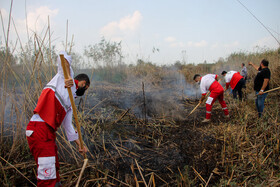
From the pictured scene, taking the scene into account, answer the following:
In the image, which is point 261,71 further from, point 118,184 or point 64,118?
point 64,118

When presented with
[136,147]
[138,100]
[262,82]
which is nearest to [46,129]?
[136,147]

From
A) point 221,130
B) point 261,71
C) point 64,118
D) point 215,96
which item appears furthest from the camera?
point 215,96

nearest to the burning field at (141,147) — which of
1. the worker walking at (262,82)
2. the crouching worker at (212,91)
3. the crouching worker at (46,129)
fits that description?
the crouching worker at (212,91)

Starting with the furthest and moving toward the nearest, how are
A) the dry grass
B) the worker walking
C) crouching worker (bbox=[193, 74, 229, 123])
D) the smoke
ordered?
the smoke
crouching worker (bbox=[193, 74, 229, 123])
the worker walking
the dry grass

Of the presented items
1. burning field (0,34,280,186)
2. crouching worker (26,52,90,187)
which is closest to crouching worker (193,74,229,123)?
burning field (0,34,280,186)

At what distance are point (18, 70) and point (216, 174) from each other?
4041 mm

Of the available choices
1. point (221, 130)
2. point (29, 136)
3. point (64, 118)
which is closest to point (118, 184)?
point (64, 118)

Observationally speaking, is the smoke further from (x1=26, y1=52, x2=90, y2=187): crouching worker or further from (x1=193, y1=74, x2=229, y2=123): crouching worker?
(x1=26, y1=52, x2=90, y2=187): crouching worker

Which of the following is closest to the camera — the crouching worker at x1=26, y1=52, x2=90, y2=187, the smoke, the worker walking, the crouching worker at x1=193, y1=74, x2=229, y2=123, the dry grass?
the crouching worker at x1=26, y1=52, x2=90, y2=187

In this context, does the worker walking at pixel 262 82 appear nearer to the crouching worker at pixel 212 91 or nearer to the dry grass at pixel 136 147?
the dry grass at pixel 136 147

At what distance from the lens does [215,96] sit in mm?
A: 4977

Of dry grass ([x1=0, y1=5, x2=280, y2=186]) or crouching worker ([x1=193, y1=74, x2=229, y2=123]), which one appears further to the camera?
crouching worker ([x1=193, y1=74, x2=229, y2=123])

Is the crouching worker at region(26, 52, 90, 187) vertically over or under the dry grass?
over

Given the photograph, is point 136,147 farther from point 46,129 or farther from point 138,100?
point 138,100
